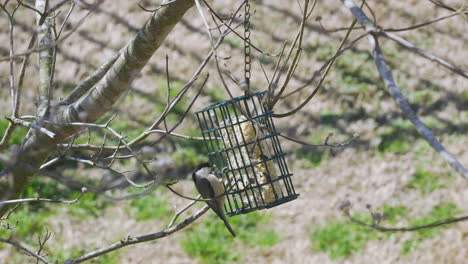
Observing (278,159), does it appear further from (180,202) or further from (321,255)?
(180,202)

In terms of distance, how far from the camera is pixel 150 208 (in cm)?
589

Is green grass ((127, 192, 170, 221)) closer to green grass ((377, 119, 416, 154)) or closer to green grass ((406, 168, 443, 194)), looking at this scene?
green grass ((377, 119, 416, 154))

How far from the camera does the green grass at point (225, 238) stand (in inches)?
216

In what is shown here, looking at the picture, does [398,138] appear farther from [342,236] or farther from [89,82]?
[89,82]

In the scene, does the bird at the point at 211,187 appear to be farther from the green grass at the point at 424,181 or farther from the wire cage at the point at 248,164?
the green grass at the point at 424,181

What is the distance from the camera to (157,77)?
6988mm

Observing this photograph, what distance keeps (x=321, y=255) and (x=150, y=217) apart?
173cm

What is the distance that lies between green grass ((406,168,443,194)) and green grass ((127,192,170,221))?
8.39 ft

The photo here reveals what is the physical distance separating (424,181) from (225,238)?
7.19 ft

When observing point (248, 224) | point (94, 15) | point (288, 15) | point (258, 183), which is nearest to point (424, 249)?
point (248, 224)

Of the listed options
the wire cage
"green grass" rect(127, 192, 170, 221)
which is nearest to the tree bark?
the wire cage

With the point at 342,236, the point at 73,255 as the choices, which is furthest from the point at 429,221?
the point at 73,255

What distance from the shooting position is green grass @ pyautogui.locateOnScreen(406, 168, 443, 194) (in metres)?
6.00

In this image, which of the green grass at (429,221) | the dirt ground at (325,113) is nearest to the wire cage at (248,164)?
the dirt ground at (325,113)
